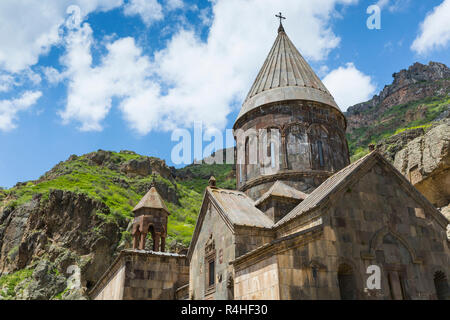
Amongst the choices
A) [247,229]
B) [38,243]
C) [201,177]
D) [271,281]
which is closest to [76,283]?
[38,243]

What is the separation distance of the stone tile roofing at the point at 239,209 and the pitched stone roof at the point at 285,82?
3.55m

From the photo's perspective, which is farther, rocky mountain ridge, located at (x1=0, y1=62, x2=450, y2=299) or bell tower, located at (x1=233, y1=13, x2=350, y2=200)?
rocky mountain ridge, located at (x1=0, y1=62, x2=450, y2=299)

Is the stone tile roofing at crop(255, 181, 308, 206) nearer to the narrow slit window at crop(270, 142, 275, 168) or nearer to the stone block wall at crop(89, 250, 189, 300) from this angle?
the narrow slit window at crop(270, 142, 275, 168)

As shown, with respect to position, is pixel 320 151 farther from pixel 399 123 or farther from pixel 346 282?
pixel 399 123

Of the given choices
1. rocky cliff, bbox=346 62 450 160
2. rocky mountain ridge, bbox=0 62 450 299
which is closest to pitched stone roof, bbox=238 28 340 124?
rocky mountain ridge, bbox=0 62 450 299

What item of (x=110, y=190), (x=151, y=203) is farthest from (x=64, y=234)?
(x=151, y=203)

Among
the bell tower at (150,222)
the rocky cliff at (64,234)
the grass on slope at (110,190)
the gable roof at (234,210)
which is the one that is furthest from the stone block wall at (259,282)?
the grass on slope at (110,190)

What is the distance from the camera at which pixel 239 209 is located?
1035cm

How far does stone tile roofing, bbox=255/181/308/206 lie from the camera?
1051 cm

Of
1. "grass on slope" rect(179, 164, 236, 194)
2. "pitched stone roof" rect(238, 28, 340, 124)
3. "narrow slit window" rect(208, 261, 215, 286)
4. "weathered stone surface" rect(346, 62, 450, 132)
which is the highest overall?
"weathered stone surface" rect(346, 62, 450, 132)

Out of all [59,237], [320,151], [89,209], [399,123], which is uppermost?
[399,123]

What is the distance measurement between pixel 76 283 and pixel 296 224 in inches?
758

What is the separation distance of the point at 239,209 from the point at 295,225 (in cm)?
208

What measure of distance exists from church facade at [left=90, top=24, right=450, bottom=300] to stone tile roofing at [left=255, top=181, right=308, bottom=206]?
41 millimetres
